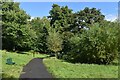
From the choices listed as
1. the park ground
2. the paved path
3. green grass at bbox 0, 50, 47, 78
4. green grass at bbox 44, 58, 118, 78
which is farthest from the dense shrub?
the paved path

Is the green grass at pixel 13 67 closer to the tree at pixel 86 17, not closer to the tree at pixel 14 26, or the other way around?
the tree at pixel 14 26

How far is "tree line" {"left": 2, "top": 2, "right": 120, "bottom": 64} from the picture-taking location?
24.2 metres

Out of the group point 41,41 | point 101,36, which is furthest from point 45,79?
point 41,41

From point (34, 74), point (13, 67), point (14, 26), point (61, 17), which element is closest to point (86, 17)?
point (61, 17)

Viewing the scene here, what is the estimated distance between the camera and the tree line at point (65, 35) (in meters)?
24.2

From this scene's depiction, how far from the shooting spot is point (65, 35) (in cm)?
4900

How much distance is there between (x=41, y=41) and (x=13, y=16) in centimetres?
1018

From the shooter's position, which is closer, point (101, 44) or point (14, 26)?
point (101, 44)

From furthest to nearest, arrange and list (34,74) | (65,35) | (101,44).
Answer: (65,35), (101,44), (34,74)

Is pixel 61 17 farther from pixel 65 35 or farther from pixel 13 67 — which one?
pixel 13 67

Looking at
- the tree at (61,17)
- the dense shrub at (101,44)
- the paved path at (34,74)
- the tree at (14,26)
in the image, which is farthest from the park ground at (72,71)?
the tree at (61,17)

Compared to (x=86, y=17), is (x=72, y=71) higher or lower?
lower

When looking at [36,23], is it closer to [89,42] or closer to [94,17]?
[94,17]

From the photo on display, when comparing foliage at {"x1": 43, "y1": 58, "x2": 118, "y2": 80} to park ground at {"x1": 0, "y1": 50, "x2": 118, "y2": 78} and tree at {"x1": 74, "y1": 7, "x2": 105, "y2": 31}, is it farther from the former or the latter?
tree at {"x1": 74, "y1": 7, "x2": 105, "y2": 31}
